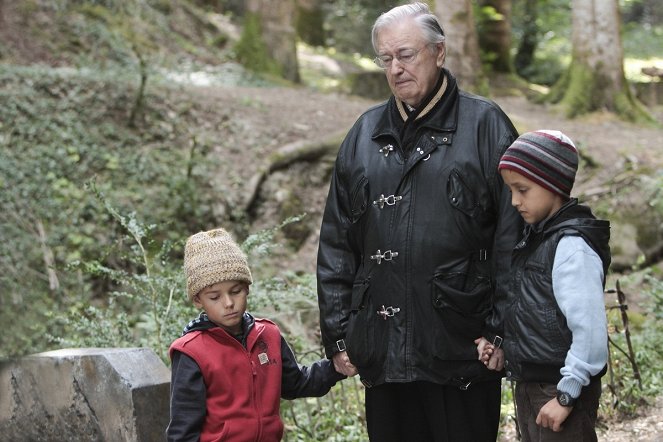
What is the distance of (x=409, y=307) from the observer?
3.41 meters

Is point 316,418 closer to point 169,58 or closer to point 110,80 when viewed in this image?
point 110,80

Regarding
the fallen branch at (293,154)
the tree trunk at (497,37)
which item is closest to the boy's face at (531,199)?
the fallen branch at (293,154)

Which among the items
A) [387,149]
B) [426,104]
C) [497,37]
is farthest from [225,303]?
[497,37]

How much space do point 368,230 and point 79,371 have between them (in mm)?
1533

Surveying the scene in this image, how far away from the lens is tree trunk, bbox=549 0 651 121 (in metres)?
13.7


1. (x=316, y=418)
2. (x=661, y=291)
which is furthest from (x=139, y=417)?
(x=661, y=291)

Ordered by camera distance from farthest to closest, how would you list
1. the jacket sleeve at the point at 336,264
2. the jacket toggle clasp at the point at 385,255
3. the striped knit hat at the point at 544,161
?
the jacket sleeve at the point at 336,264, the jacket toggle clasp at the point at 385,255, the striped knit hat at the point at 544,161

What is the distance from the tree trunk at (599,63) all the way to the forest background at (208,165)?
0.03m

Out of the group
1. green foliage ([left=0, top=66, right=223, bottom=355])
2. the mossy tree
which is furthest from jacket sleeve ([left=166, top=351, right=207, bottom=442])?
the mossy tree

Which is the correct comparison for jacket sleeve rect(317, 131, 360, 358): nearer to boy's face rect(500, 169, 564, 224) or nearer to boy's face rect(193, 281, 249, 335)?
boy's face rect(193, 281, 249, 335)

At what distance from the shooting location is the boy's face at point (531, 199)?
10.3 feet

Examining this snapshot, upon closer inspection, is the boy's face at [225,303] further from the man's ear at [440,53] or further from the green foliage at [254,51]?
the green foliage at [254,51]

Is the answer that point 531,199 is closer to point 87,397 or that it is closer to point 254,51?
point 87,397

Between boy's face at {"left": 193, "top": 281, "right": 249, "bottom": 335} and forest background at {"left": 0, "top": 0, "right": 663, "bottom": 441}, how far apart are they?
1630 mm
